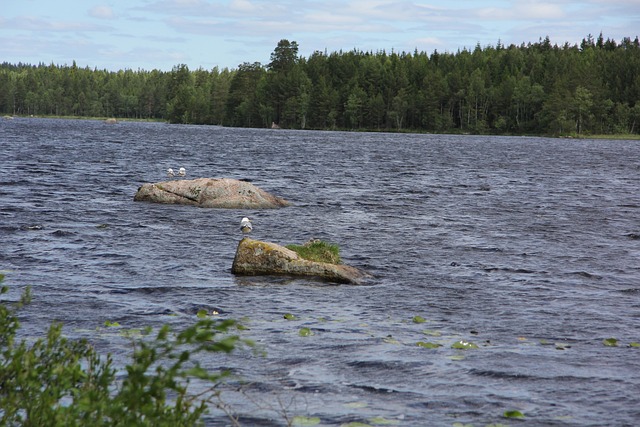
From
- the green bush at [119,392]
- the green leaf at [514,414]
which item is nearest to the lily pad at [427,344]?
the green leaf at [514,414]

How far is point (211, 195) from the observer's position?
97.2ft

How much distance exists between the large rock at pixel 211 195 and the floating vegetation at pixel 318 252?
1135cm

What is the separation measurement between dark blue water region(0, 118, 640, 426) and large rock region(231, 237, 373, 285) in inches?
17.5

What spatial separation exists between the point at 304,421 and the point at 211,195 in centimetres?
2165

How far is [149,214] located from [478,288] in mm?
14480

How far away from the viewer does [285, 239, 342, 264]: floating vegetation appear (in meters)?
17.6

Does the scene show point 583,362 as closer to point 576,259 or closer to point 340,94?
point 576,259

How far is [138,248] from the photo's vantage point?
2020 cm

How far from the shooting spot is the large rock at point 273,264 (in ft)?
55.6

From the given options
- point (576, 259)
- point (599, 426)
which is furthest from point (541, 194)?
point (599, 426)

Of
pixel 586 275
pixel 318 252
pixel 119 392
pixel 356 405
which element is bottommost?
pixel 356 405

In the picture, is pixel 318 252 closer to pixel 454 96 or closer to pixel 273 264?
pixel 273 264

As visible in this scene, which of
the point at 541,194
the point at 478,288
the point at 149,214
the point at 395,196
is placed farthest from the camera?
the point at 541,194

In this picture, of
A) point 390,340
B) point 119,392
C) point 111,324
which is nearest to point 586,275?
point 390,340
